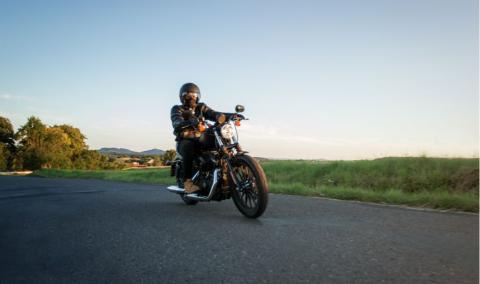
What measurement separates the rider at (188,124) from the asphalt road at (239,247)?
0.84 m

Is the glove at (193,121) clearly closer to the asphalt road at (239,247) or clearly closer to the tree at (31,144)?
the asphalt road at (239,247)

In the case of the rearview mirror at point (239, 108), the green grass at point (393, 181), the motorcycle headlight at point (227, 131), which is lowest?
the green grass at point (393, 181)

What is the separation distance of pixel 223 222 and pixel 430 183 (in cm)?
1041

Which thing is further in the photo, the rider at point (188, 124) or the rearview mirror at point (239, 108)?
the rider at point (188, 124)

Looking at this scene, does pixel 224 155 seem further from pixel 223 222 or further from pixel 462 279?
pixel 462 279

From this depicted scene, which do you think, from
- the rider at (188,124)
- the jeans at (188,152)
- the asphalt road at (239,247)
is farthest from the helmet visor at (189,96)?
the asphalt road at (239,247)

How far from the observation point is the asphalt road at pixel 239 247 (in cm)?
287

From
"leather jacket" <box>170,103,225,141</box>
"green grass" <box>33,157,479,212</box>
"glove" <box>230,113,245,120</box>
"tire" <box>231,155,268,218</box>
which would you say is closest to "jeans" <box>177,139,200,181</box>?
"leather jacket" <box>170,103,225,141</box>

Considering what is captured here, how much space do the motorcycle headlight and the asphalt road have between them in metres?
1.11

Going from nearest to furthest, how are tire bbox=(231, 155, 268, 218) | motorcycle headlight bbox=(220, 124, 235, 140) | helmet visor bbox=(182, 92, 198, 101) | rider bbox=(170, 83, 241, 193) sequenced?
tire bbox=(231, 155, 268, 218), motorcycle headlight bbox=(220, 124, 235, 140), rider bbox=(170, 83, 241, 193), helmet visor bbox=(182, 92, 198, 101)

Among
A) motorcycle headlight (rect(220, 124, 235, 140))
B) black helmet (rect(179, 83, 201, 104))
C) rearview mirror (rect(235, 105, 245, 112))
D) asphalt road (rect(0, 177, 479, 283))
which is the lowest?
asphalt road (rect(0, 177, 479, 283))

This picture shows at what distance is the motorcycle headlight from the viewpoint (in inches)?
230

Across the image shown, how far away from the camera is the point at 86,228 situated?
16.1ft

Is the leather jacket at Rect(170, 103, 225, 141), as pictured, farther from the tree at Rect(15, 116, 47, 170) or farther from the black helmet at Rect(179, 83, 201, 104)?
the tree at Rect(15, 116, 47, 170)
